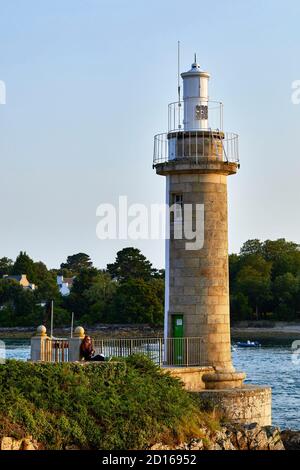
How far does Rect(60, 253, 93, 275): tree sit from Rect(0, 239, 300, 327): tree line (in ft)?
67.6

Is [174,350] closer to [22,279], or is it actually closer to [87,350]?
[87,350]

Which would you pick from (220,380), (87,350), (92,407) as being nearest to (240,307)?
(220,380)

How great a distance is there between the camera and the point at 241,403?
25.4m

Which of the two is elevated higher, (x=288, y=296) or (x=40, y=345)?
(x=288, y=296)

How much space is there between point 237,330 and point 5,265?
48898mm

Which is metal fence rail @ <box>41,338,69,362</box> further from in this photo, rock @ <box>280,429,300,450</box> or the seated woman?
rock @ <box>280,429,300,450</box>

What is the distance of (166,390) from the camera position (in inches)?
902

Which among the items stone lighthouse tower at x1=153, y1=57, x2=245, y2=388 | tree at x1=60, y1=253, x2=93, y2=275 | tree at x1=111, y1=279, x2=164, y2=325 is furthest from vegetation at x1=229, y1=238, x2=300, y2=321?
stone lighthouse tower at x1=153, y1=57, x2=245, y2=388

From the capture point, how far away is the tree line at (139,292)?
108 metres

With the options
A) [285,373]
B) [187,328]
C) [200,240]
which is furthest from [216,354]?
[285,373]

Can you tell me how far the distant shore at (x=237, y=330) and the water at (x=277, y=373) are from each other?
16215 mm

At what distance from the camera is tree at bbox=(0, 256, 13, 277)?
155 meters
